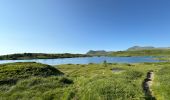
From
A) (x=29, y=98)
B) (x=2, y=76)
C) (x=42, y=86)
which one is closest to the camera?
(x=29, y=98)

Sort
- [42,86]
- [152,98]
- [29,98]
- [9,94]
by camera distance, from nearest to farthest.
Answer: [152,98] < [29,98] < [9,94] < [42,86]

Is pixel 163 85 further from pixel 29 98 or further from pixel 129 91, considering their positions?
pixel 29 98

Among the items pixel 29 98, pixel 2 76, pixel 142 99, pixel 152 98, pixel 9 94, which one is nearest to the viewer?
pixel 142 99

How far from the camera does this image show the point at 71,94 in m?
30.4

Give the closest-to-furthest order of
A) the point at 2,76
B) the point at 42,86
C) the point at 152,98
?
the point at 152,98 < the point at 42,86 < the point at 2,76

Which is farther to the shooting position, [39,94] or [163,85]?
[163,85]

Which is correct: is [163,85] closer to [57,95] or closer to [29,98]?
[57,95]

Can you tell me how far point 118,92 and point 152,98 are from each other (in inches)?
200

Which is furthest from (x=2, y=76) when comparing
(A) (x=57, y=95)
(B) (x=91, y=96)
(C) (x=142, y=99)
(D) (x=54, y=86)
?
(C) (x=142, y=99)

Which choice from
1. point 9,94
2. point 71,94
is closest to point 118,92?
point 71,94

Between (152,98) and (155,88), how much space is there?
589cm

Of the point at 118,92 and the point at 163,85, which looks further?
the point at 163,85

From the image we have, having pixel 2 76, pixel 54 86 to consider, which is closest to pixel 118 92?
pixel 54 86

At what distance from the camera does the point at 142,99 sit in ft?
83.7
